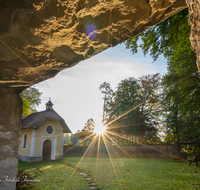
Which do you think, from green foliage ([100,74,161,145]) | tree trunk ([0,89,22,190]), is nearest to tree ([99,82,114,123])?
green foliage ([100,74,161,145])

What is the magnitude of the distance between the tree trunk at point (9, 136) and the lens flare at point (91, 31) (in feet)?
7.80

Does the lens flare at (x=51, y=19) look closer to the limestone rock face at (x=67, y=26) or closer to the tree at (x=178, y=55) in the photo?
the limestone rock face at (x=67, y=26)

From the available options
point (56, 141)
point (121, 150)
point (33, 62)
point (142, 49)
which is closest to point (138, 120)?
point (121, 150)

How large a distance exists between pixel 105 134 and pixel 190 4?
27160mm

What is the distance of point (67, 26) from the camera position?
154 cm

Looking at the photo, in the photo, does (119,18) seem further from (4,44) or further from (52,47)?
(4,44)

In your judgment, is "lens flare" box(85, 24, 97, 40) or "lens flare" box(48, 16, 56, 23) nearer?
"lens flare" box(48, 16, 56, 23)

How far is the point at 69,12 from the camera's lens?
142 centimetres

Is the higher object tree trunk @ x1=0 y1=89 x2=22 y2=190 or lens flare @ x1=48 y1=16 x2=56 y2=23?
lens flare @ x1=48 y1=16 x2=56 y2=23

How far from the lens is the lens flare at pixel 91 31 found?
158 cm

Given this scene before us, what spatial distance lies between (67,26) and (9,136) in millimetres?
2618

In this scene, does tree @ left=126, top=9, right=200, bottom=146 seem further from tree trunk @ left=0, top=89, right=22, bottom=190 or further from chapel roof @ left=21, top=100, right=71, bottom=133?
chapel roof @ left=21, top=100, right=71, bottom=133

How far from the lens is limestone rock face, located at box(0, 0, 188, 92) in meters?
1.37

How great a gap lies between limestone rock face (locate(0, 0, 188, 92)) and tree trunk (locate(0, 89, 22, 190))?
1182mm
